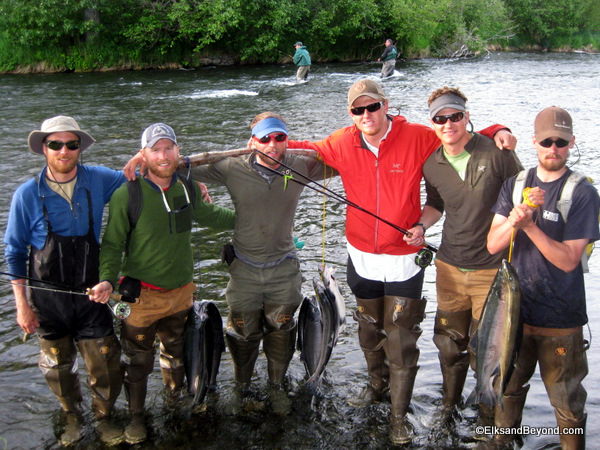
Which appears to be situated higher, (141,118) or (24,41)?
(24,41)

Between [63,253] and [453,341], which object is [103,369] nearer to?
[63,253]

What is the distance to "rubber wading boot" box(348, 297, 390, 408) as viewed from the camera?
5023 millimetres

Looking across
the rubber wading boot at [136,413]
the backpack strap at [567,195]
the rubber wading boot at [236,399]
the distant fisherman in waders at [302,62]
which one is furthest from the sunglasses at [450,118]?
the distant fisherman in waders at [302,62]

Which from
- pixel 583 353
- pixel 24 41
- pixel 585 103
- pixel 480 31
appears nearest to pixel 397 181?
pixel 583 353

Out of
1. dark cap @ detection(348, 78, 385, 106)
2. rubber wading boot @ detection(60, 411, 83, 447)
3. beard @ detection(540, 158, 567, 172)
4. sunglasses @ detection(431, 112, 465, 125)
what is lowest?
rubber wading boot @ detection(60, 411, 83, 447)

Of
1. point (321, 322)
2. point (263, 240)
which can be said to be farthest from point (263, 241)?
point (321, 322)

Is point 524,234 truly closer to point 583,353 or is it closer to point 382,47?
point 583,353

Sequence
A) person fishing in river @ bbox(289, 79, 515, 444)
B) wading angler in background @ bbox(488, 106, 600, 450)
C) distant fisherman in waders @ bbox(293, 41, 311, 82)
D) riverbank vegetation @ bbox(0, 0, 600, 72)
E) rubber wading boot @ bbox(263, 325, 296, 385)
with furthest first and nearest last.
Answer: riverbank vegetation @ bbox(0, 0, 600, 72) → distant fisherman in waders @ bbox(293, 41, 311, 82) → rubber wading boot @ bbox(263, 325, 296, 385) → person fishing in river @ bbox(289, 79, 515, 444) → wading angler in background @ bbox(488, 106, 600, 450)

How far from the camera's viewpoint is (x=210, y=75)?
30.2 metres

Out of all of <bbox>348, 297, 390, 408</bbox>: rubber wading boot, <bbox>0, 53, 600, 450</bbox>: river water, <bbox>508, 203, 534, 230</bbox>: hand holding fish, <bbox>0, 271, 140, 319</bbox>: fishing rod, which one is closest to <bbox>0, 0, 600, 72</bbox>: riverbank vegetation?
<bbox>0, 53, 600, 450</bbox>: river water

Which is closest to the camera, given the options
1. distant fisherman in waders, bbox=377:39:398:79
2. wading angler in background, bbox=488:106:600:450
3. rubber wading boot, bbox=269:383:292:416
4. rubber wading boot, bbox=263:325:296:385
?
wading angler in background, bbox=488:106:600:450

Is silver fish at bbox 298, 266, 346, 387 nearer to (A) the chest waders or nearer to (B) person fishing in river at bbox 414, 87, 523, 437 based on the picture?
(B) person fishing in river at bbox 414, 87, 523, 437

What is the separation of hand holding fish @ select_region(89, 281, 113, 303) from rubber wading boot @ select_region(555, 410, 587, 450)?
3.36 metres

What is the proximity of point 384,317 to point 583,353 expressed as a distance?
5.01 ft
